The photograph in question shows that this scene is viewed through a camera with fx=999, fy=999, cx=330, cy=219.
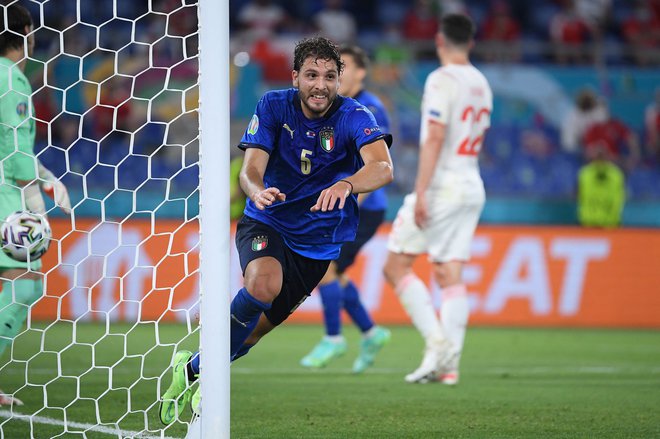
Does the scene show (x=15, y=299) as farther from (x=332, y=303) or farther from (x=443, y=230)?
(x=443, y=230)

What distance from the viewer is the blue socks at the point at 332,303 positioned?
7336 mm

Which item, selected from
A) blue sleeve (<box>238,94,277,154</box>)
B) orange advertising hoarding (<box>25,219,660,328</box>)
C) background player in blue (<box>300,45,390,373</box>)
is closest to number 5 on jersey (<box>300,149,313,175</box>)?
blue sleeve (<box>238,94,277,154</box>)

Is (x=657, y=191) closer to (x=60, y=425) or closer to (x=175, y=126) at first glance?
(x=175, y=126)

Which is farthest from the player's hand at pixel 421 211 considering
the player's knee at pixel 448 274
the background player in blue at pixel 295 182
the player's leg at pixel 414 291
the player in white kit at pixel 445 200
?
the background player in blue at pixel 295 182

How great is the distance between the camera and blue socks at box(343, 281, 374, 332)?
7285 millimetres

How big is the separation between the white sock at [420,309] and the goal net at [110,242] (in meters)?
1.41

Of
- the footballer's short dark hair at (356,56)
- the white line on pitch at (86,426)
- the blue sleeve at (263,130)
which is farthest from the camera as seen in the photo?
the footballer's short dark hair at (356,56)

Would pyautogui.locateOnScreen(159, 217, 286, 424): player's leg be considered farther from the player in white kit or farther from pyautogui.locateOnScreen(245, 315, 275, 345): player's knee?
the player in white kit

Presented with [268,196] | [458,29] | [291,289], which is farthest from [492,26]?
[268,196]

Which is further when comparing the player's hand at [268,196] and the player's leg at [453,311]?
the player's leg at [453,311]

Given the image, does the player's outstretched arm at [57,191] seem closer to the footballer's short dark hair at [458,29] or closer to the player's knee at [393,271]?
the player's knee at [393,271]

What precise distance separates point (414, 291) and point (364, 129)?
A: 7.95ft

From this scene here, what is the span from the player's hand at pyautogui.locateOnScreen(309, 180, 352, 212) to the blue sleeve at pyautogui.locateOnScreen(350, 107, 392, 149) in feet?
1.61

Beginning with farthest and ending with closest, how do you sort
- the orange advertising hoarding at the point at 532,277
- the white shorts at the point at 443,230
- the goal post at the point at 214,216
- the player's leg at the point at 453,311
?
the orange advertising hoarding at the point at 532,277 < the white shorts at the point at 443,230 < the player's leg at the point at 453,311 < the goal post at the point at 214,216
